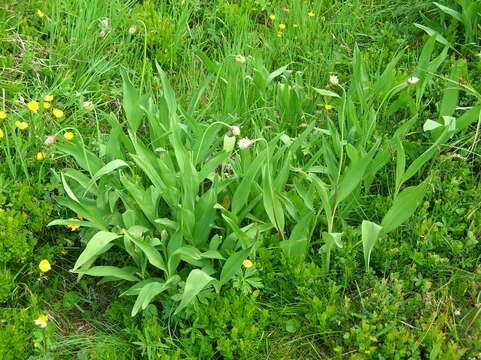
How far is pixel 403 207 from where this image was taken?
2363 millimetres

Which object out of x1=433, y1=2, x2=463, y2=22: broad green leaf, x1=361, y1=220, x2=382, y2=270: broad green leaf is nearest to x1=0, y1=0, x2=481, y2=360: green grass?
x1=361, y1=220, x2=382, y2=270: broad green leaf

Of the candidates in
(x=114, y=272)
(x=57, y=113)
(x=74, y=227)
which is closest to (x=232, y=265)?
(x=114, y=272)

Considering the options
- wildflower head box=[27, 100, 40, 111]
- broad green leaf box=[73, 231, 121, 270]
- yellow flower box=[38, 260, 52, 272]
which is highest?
wildflower head box=[27, 100, 40, 111]

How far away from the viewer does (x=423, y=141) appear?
2.89 meters

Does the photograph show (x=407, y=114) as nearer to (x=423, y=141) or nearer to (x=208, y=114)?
(x=423, y=141)

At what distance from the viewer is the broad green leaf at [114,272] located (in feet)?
7.32

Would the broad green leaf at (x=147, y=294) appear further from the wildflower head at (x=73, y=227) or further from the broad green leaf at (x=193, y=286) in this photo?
the wildflower head at (x=73, y=227)

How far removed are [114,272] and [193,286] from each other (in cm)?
32

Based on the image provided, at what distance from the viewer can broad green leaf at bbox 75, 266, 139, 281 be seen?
223 centimetres

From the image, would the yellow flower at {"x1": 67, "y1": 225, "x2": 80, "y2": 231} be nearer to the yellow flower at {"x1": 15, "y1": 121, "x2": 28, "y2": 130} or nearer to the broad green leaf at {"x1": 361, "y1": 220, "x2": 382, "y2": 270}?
the yellow flower at {"x1": 15, "y1": 121, "x2": 28, "y2": 130}

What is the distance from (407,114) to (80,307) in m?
1.73

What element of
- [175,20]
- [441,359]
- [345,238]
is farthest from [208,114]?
[441,359]

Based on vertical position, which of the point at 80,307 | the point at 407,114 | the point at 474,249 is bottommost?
the point at 80,307

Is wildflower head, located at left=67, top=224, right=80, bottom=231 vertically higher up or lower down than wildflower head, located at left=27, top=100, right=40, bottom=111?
lower down
